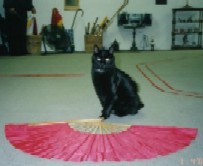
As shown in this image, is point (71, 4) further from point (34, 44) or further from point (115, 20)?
point (34, 44)

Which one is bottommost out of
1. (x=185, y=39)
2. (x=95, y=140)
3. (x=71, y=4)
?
(x=95, y=140)

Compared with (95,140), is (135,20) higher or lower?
higher

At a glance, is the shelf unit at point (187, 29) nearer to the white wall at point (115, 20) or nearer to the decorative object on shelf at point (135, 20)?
the white wall at point (115, 20)

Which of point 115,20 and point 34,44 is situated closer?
point 34,44

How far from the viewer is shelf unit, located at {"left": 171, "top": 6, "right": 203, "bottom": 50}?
826 centimetres

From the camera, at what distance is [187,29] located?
8312mm

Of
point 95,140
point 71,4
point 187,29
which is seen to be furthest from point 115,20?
point 95,140

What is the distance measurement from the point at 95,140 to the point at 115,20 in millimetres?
6651

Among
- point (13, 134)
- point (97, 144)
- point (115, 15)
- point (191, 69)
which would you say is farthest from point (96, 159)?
point (115, 15)

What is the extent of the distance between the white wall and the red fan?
6.17m

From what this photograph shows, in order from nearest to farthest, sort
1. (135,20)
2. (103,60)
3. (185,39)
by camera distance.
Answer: (103,60) → (135,20) → (185,39)

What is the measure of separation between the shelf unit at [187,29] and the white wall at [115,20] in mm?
187

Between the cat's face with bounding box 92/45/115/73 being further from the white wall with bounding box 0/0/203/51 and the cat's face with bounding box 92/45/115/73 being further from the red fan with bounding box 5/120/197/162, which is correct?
the white wall with bounding box 0/0/203/51

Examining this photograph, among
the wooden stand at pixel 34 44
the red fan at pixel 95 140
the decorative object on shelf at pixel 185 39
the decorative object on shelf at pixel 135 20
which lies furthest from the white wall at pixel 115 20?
the red fan at pixel 95 140
